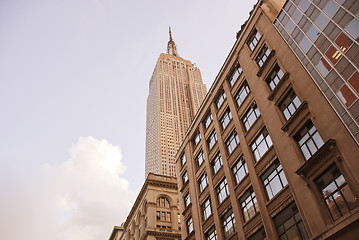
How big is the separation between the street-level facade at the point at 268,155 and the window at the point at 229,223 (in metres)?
0.08

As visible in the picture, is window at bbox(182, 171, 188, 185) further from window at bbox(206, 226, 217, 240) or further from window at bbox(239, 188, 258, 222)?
window at bbox(239, 188, 258, 222)

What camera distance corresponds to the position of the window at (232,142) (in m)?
26.0

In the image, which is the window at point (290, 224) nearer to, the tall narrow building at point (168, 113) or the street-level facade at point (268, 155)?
the street-level facade at point (268, 155)

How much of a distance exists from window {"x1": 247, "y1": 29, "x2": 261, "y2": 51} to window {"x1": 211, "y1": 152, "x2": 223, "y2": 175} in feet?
34.7

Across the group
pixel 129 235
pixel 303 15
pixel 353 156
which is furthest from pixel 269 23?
pixel 129 235

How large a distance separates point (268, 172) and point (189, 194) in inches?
542

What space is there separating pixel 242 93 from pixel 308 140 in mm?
10358

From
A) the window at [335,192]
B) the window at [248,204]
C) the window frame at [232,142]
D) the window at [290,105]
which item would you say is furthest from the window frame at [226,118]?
the window at [335,192]

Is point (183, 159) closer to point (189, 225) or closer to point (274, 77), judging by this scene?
point (189, 225)

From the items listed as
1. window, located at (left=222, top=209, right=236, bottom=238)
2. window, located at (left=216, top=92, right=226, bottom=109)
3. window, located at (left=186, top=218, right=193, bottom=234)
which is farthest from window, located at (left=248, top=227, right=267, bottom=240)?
window, located at (left=216, top=92, right=226, bottom=109)

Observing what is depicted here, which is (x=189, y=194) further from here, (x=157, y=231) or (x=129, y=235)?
(x=129, y=235)

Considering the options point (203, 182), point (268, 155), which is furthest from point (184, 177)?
point (268, 155)

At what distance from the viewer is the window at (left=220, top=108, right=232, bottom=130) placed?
93.3 ft

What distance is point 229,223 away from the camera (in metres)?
23.6
